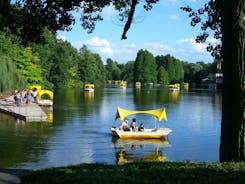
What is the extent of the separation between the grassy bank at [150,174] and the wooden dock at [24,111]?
88.7ft

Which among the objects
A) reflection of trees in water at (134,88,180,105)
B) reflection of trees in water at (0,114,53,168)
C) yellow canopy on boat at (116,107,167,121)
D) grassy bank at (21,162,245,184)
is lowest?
reflection of trees in water at (0,114,53,168)


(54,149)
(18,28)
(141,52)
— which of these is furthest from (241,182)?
(141,52)

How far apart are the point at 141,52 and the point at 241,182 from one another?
16504cm

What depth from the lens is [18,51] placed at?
245ft

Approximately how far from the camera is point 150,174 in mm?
7480

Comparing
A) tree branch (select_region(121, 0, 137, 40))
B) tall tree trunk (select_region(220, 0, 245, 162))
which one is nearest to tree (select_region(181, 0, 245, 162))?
tall tree trunk (select_region(220, 0, 245, 162))

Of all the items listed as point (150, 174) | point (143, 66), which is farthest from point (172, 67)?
point (150, 174)

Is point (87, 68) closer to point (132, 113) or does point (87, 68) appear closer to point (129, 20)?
point (132, 113)

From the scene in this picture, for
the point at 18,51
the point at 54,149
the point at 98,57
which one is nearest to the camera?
the point at 54,149

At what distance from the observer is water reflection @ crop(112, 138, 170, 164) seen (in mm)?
21597

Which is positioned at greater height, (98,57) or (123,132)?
(98,57)

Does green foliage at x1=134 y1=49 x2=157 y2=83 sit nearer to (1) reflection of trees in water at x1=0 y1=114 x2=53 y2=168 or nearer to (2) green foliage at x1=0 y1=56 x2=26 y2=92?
(2) green foliage at x1=0 y1=56 x2=26 y2=92

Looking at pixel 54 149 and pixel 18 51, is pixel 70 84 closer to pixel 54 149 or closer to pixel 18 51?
pixel 18 51

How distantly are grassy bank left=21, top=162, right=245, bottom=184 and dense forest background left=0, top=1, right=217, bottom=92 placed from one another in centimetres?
504
